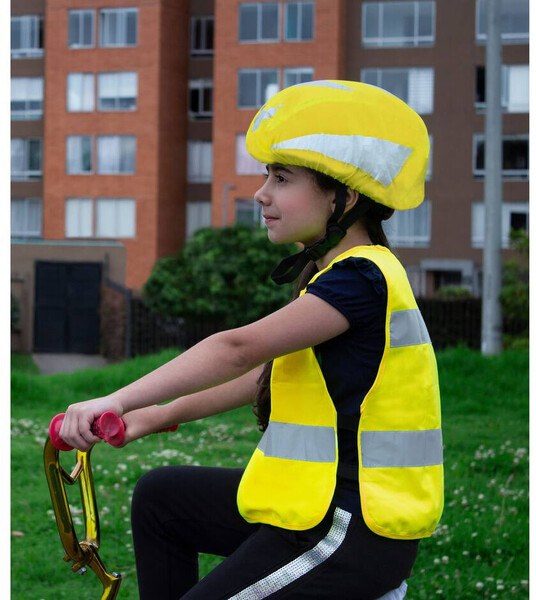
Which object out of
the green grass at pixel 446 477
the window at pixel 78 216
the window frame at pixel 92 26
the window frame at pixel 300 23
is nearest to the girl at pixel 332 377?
the green grass at pixel 446 477

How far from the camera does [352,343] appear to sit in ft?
7.46

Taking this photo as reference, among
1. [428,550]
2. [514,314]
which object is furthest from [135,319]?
[428,550]

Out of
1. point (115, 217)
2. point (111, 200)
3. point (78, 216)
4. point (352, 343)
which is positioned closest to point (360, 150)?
point (352, 343)

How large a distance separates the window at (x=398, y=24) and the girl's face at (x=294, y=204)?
123 feet

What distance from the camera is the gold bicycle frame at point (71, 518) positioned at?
7.73ft

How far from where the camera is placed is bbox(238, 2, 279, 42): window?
38.8 m

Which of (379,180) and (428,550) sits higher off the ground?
(379,180)

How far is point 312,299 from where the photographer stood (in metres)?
2.23

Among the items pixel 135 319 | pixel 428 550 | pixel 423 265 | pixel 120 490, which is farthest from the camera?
pixel 423 265

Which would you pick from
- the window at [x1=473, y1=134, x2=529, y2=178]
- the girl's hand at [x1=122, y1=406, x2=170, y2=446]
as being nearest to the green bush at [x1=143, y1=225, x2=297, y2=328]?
the window at [x1=473, y1=134, x2=529, y2=178]

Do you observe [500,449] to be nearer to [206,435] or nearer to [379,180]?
[206,435]

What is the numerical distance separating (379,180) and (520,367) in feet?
34.8

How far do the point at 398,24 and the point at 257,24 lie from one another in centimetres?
496

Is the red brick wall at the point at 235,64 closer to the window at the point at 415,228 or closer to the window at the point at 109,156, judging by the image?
the window at the point at 109,156
